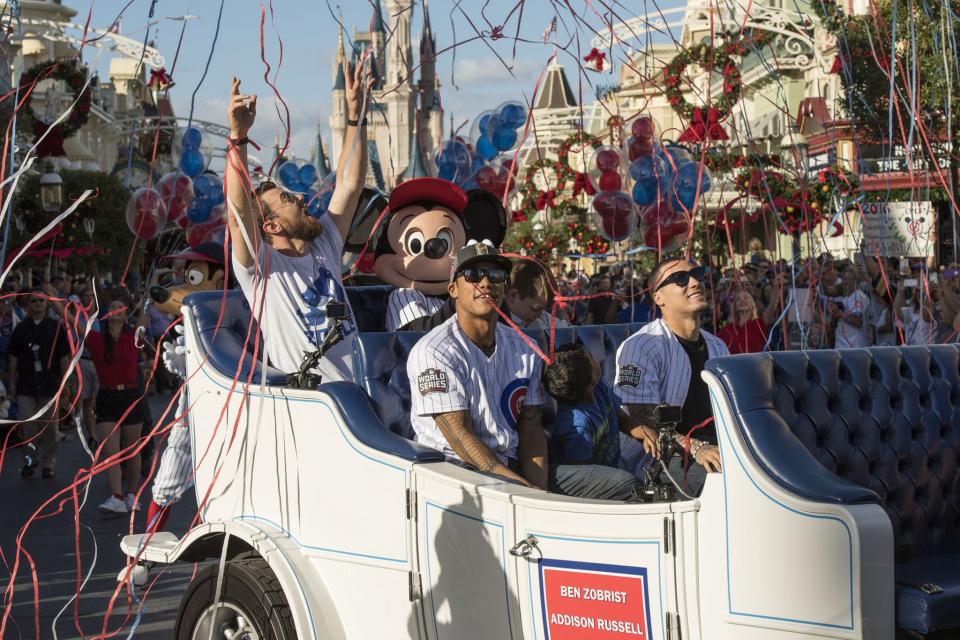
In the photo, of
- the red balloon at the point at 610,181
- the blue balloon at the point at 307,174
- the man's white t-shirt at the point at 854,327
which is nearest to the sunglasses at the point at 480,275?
the man's white t-shirt at the point at 854,327

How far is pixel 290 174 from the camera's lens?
17516mm

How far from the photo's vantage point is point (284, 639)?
4.19m

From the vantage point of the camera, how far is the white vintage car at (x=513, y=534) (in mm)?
3090

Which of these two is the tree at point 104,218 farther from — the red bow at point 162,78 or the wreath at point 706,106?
the red bow at point 162,78

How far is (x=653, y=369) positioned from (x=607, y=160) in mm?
11624

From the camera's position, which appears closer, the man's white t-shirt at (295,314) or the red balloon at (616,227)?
the man's white t-shirt at (295,314)

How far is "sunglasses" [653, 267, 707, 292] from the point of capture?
5273mm

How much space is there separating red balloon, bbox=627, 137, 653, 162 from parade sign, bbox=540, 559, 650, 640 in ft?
41.8

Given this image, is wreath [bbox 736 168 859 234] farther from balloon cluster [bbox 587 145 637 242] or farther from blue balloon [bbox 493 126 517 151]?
blue balloon [bbox 493 126 517 151]

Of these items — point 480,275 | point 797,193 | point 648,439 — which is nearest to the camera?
point 480,275

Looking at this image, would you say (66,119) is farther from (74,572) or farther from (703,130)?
(74,572)

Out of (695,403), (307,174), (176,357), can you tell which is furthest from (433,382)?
(307,174)

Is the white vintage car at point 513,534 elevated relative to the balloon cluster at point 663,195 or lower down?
lower down

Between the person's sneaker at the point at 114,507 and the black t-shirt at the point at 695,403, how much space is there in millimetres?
5578
